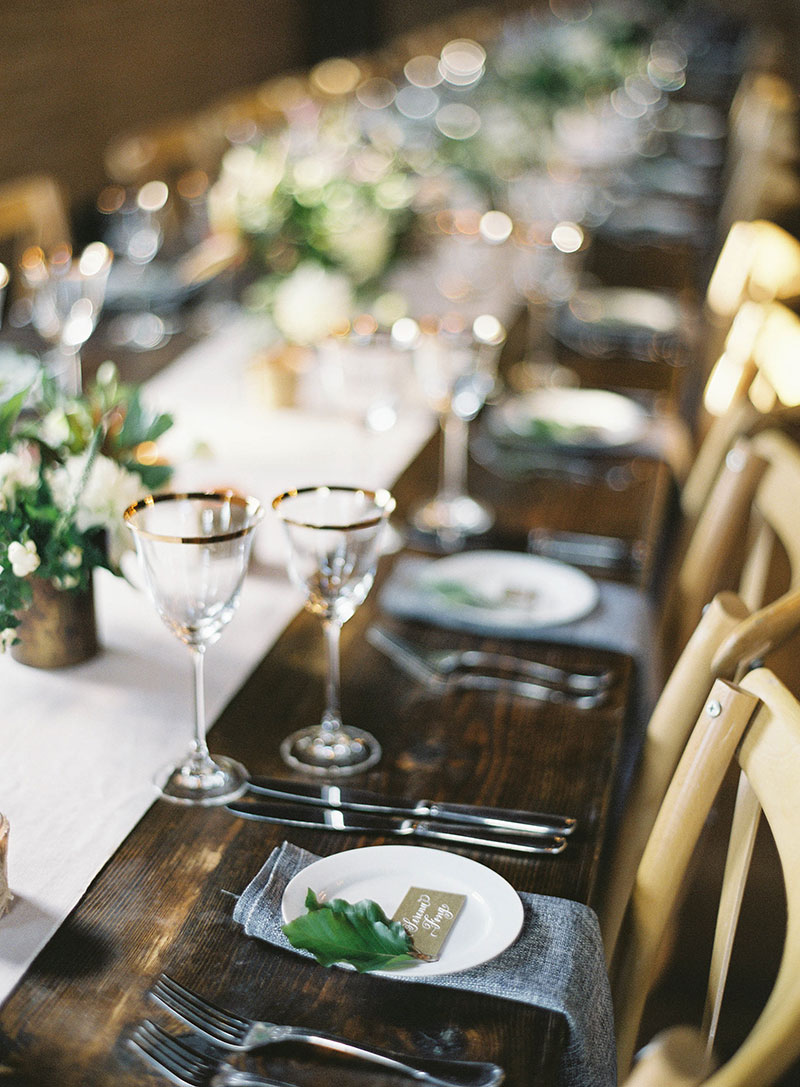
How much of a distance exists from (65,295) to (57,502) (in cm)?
89

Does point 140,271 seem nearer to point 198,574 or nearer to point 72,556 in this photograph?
point 72,556

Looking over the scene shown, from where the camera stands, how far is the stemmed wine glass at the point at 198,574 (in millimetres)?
971

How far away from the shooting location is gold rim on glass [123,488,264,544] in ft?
3.14

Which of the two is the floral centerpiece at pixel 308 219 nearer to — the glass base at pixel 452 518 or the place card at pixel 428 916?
the glass base at pixel 452 518

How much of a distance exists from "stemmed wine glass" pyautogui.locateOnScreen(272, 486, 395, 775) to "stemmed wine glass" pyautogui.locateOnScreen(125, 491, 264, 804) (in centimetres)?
5

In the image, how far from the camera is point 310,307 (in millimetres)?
2090

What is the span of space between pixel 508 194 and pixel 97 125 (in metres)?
3.28

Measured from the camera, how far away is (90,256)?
6.45 feet

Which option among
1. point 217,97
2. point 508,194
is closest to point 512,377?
point 508,194

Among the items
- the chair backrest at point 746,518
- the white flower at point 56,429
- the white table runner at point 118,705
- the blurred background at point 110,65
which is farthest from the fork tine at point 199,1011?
the blurred background at point 110,65

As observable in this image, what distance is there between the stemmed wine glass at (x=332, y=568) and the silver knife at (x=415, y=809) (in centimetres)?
5

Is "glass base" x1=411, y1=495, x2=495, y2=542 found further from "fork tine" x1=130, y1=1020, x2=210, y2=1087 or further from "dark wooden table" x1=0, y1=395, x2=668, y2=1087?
"fork tine" x1=130, y1=1020, x2=210, y2=1087

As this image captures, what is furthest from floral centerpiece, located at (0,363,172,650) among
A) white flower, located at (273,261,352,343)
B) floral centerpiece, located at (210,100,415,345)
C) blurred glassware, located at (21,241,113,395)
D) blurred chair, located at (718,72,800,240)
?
blurred chair, located at (718,72,800,240)

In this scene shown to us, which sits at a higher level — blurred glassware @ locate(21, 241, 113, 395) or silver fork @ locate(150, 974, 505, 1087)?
blurred glassware @ locate(21, 241, 113, 395)
